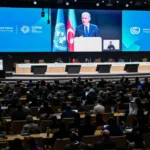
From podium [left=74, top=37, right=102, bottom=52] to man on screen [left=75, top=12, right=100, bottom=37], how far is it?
1.00 ft

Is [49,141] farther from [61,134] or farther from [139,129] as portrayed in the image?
[139,129]

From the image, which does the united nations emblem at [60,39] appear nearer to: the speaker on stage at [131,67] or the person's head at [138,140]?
the speaker on stage at [131,67]

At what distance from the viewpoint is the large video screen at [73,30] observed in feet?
93.2

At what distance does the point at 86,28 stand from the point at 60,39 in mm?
2147

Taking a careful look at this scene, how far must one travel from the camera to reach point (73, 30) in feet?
95.7

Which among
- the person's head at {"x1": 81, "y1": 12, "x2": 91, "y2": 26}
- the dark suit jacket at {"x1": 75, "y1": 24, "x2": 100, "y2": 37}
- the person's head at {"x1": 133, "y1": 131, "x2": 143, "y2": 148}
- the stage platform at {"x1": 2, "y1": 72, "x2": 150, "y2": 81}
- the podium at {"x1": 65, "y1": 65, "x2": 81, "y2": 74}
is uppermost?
the person's head at {"x1": 81, "y1": 12, "x2": 91, "y2": 26}

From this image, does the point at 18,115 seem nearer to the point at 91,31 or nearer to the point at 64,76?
the point at 64,76

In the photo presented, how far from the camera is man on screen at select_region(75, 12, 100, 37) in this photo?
1147 inches

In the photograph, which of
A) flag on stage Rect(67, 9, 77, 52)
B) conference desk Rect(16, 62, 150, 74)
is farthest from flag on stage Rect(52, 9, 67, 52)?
conference desk Rect(16, 62, 150, 74)

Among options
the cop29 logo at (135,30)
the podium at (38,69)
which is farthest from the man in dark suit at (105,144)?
the cop29 logo at (135,30)

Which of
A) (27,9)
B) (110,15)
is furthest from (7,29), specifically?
(110,15)

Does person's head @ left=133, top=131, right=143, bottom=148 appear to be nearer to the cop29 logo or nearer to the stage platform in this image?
the stage platform

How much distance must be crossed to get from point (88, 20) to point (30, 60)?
5514 mm

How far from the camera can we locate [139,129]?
865cm
